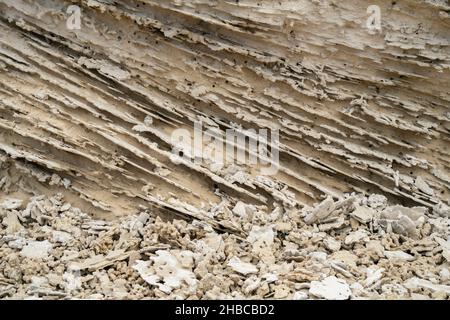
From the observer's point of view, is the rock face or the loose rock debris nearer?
the loose rock debris

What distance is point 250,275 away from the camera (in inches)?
196

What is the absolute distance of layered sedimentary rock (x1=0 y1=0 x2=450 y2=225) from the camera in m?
6.11

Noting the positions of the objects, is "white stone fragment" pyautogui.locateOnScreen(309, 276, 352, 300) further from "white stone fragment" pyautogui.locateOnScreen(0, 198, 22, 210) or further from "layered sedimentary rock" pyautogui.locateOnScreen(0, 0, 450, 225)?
"white stone fragment" pyautogui.locateOnScreen(0, 198, 22, 210)

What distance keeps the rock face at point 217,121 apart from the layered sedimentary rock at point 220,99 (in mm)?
15

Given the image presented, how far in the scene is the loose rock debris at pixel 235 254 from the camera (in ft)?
15.7

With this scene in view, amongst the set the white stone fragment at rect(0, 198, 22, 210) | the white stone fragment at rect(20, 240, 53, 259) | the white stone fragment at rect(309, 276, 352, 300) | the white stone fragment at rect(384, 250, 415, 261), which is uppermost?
the white stone fragment at rect(0, 198, 22, 210)

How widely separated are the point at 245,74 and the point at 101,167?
190 cm

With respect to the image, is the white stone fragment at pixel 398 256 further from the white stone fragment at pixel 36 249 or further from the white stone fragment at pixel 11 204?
the white stone fragment at pixel 11 204

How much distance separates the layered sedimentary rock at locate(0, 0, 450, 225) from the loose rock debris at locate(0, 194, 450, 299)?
312 mm

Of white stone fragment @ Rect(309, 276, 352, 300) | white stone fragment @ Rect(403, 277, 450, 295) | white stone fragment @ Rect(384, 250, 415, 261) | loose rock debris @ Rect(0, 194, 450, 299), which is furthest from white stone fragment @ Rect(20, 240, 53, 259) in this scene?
white stone fragment @ Rect(403, 277, 450, 295)

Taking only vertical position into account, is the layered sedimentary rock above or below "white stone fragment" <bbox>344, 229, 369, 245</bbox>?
above

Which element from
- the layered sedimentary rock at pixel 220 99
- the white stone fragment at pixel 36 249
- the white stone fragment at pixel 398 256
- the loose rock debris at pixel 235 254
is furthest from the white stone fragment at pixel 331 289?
the white stone fragment at pixel 36 249

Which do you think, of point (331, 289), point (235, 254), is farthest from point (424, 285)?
point (235, 254)

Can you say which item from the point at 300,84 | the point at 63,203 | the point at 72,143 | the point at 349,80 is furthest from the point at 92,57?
the point at 349,80
